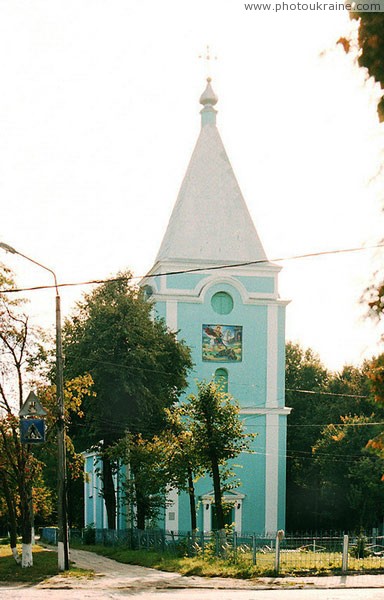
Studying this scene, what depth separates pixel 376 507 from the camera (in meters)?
51.3

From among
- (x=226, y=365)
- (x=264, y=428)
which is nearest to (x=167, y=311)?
(x=226, y=365)

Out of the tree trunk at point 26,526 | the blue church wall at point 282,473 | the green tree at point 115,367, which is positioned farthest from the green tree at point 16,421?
the blue church wall at point 282,473

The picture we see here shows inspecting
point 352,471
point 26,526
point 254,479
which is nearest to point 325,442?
point 352,471

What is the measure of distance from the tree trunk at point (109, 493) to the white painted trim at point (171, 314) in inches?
386

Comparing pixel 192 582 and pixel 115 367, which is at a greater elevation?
pixel 115 367

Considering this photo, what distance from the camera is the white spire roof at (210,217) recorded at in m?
52.8

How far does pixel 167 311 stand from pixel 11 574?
2821 centimetres

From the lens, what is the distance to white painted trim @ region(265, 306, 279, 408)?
2092 inches

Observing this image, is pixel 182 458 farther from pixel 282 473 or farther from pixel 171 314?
pixel 282 473

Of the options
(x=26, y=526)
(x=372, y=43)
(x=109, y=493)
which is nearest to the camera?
(x=372, y=43)

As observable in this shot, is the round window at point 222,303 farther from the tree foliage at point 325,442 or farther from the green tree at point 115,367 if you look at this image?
the green tree at point 115,367

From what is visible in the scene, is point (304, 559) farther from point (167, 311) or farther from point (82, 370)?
point (167, 311)

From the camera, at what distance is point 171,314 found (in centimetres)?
5175

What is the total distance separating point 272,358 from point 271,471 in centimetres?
608
